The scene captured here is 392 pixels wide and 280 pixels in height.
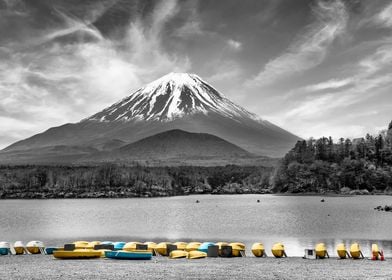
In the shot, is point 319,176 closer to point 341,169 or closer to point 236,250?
point 341,169

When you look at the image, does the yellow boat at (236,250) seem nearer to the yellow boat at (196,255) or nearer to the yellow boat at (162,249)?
the yellow boat at (196,255)

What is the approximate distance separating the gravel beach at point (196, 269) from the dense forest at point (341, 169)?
138944 millimetres

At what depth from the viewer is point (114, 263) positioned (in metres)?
25.8

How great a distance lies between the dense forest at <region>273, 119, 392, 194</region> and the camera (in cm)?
16250

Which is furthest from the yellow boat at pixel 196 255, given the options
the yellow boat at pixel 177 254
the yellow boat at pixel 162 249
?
the yellow boat at pixel 162 249

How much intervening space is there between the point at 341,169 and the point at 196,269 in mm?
150355

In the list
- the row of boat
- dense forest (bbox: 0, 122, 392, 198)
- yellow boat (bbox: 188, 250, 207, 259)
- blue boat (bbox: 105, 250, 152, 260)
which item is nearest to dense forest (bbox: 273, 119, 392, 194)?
dense forest (bbox: 0, 122, 392, 198)

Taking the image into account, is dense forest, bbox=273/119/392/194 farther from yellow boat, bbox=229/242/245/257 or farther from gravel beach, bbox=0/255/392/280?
gravel beach, bbox=0/255/392/280

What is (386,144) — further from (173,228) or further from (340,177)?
(173,228)

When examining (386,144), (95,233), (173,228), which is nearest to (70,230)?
(95,233)

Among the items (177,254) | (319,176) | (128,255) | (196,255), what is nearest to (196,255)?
(196,255)

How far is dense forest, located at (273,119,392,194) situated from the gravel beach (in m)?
139

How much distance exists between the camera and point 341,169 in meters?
167

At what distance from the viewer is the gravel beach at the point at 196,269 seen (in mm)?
21766
